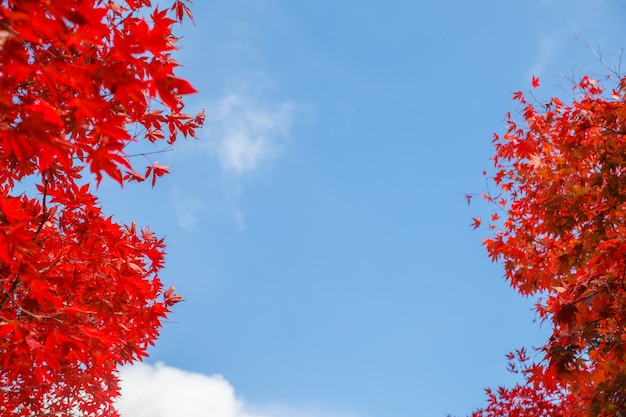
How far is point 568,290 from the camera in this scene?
5121 millimetres

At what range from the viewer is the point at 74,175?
4582mm

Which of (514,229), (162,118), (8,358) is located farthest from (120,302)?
(514,229)

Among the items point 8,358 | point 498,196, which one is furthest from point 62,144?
point 498,196

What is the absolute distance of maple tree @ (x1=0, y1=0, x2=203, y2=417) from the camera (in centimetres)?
244

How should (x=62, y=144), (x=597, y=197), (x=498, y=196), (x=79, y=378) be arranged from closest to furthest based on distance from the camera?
(x=62, y=144), (x=79, y=378), (x=597, y=197), (x=498, y=196)

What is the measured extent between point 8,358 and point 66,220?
1.50 m

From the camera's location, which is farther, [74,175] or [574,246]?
[574,246]

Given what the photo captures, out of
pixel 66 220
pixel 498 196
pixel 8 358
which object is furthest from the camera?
pixel 498 196

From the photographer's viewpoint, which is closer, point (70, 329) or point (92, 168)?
point (92, 168)

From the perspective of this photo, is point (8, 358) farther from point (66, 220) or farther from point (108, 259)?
point (66, 220)

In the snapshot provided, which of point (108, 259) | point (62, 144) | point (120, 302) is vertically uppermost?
point (108, 259)

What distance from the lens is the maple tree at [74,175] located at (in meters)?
2.44

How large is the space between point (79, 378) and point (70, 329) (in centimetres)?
398

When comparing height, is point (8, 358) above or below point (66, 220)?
below
